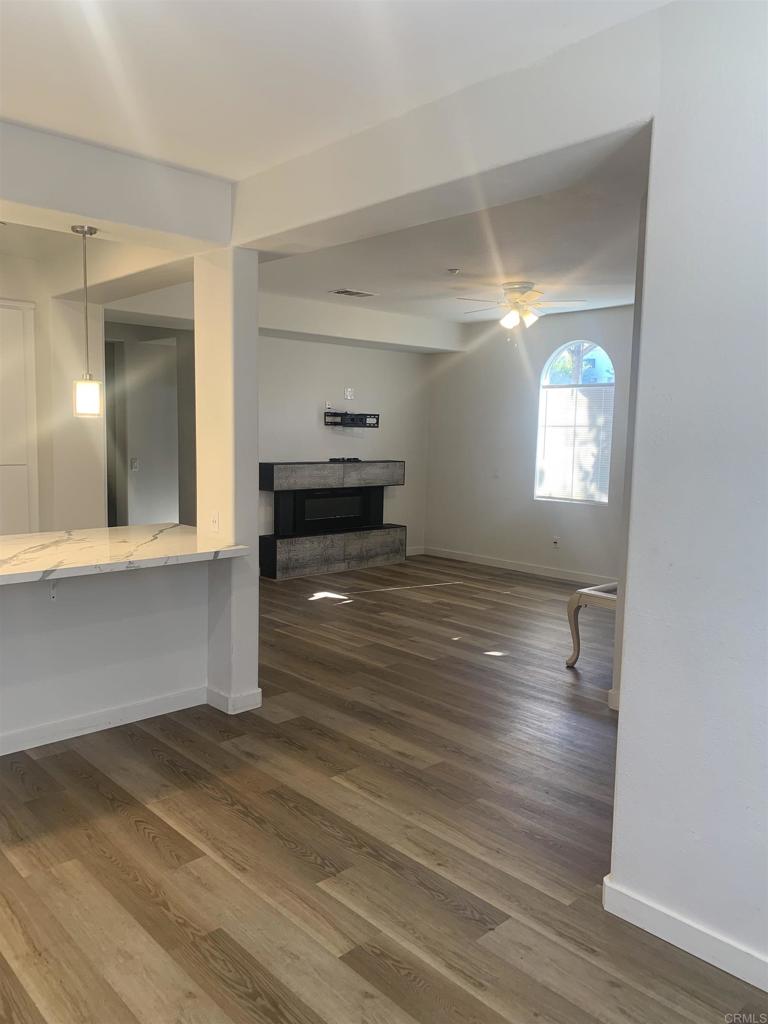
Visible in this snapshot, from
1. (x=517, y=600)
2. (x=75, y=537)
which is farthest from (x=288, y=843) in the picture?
(x=517, y=600)

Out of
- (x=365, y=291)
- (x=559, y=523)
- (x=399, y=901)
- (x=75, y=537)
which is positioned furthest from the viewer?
(x=559, y=523)

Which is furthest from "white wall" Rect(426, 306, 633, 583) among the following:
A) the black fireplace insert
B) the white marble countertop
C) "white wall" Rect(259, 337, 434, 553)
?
the white marble countertop

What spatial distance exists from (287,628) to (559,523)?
3.47 m

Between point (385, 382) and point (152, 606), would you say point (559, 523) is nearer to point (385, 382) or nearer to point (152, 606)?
point (385, 382)

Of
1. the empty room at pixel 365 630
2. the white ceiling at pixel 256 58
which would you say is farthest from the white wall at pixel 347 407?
the white ceiling at pixel 256 58

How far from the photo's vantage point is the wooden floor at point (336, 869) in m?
1.93

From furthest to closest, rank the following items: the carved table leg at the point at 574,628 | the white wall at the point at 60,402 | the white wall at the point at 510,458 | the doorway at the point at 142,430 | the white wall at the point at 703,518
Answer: the doorway at the point at 142,430 < the white wall at the point at 510,458 < the white wall at the point at 60,402 < the carved table leg at the point at 574,628 < the white wall at the point at 703,518

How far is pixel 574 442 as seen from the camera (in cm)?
761

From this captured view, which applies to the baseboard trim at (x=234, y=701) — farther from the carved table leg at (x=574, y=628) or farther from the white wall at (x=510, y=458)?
the white wall at (x=510, y=458)

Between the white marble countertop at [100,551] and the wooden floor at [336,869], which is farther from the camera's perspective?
the white marble countertop at [100,551]

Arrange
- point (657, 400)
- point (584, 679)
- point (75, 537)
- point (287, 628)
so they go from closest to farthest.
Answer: point (657, 400)
point (75, 537)
point (584, 679)
point (287, 628)

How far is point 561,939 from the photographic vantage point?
2.16m

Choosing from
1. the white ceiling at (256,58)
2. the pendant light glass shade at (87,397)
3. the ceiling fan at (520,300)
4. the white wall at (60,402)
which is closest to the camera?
the white ceiling at (256,58)

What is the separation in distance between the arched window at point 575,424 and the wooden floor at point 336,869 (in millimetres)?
3588
